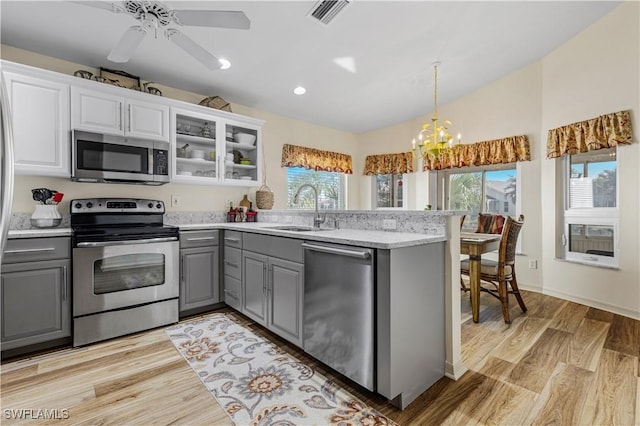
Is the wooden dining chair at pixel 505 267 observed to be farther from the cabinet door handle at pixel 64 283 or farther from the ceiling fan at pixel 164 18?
the cabinet door handle at pixel 64 283

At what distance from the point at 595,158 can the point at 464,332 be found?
8.51 ft

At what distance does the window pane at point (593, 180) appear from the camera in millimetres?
3215

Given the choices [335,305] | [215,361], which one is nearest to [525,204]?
[335,305]

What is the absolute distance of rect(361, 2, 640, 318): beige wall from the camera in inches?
117

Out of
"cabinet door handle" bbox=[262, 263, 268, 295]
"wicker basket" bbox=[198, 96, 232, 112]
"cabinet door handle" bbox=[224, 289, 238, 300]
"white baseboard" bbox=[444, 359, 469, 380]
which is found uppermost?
"wicker basket" bbox=[198, 96, 232, 112]

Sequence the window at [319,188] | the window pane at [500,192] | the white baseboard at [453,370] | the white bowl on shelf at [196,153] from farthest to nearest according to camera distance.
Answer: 1. the window at [319,188]
2. the window pane at [500,192]
3. the white bowl on shelf at [196,153]
4. the white baseboard at [453,370]

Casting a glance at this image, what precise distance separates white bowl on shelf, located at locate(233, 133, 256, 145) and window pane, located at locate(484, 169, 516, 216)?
3.46 meters

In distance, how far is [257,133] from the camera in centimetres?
377

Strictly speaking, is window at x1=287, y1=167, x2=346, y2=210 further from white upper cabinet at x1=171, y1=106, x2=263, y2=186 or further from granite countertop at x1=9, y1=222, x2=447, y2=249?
granite countertop at x1=9, y1=222, x2=447, y2=249

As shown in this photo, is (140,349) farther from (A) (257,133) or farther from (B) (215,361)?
(A) (257,133)

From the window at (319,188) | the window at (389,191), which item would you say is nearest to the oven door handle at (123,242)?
the window at (319,188)

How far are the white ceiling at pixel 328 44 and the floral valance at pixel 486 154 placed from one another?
35.4 inches

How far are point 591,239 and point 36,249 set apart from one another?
5311mm

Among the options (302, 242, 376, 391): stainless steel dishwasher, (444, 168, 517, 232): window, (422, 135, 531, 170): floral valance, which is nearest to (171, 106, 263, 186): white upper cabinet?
(302, 242, 376, 391): stainless steel dishwasher
